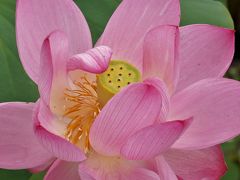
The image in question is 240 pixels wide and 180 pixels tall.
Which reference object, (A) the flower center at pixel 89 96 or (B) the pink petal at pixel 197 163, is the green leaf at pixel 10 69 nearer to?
(A) the flower center at pixel 89 96

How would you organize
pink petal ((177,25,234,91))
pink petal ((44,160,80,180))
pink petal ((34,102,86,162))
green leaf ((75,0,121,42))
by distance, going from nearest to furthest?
pink petal ((34,102,86,162)) < pink petal ((44,160,80,180)) < pink petal ((177,25,234,91)) < green leaf ((75,0,121,42))

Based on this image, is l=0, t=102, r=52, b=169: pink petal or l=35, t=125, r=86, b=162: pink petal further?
l=0, t=102, r=52, b=169: pink petal

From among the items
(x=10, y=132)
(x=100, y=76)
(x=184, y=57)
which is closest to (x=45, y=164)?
(x=10, y=132)

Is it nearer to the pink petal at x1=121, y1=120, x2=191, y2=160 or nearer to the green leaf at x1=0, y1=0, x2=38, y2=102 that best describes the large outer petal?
the pink petal at x1=121, y1=120, x2=191, y2=160

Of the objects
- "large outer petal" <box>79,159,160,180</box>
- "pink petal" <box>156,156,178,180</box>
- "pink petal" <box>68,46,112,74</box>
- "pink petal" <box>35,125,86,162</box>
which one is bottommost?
"large outer petal" <box>79,159,160,180</box>

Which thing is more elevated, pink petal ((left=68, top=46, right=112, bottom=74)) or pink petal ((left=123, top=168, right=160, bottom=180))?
pink petal ((left=68, top=46, right=112, bottom=74))

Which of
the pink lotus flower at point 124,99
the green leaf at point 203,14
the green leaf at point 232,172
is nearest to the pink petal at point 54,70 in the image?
the pink lotus flower at point 124,99

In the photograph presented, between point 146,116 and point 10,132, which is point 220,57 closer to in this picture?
point 146,116

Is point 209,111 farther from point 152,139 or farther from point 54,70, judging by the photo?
point 54,70

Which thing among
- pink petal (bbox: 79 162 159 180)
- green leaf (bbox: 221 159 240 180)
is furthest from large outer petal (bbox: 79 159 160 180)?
green leaf (bbox: 221 159 240 180)
